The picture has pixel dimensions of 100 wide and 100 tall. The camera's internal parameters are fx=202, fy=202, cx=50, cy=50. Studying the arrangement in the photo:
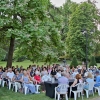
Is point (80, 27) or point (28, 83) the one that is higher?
point (80, 27)

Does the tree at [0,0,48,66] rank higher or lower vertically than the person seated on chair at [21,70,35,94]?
higher

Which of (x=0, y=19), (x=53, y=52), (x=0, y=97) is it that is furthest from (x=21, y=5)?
(x=0, y=97)

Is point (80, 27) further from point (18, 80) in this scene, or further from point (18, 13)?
point (18, 80)

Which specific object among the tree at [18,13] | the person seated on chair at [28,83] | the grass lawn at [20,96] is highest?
the tree at [18,13]

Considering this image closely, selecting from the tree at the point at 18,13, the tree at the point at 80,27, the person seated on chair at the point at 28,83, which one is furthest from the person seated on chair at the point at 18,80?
the tree at the point at 80,27

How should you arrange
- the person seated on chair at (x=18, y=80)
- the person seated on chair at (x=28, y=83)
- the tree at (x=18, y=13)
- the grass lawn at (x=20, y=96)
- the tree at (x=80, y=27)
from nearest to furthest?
the grass lawn at (x=20, y=96) → the person seated on chair at (x=28, y=83) → the person seated on chair at (x=18, y=80) → the tree at (x=18, y=13) → the tree at (x=80, y=27)

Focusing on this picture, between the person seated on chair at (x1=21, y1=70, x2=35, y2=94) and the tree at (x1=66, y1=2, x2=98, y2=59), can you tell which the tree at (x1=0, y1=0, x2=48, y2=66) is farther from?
the tree at (x1=66, y1=2, x2=98, y2=59)

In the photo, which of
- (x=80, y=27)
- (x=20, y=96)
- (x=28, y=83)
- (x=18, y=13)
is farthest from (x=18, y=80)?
(x=80, y=27)

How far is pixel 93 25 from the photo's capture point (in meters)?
40.2

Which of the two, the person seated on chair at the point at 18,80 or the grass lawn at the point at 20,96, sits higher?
the person seated on chair at the point at 18,80

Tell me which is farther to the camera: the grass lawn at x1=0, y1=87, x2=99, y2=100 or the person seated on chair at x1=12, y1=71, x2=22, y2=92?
the person seated on chair at x1=12, y1=71, x2=22, y2=92

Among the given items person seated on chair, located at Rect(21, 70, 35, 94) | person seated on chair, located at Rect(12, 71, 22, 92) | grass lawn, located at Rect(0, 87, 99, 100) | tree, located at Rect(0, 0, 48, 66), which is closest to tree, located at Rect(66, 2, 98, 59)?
tree, located at Rect(0, 0, 48, 66)

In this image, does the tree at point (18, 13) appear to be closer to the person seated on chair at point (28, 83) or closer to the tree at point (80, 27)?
the person seated on chair at point (28, 83)

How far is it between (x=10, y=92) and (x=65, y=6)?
43.9 metres
